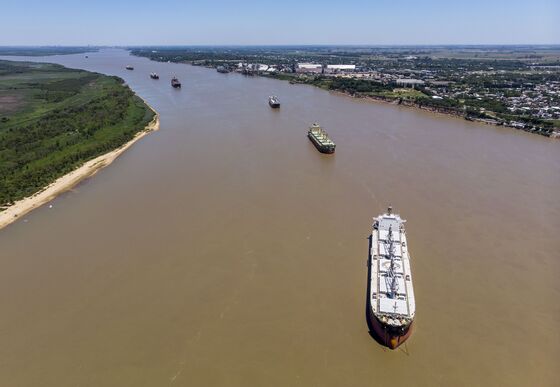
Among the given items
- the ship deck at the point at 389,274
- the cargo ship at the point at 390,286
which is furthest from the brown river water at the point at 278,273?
the ship deck at the point at 389,274

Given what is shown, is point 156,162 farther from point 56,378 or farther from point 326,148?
point 56,378

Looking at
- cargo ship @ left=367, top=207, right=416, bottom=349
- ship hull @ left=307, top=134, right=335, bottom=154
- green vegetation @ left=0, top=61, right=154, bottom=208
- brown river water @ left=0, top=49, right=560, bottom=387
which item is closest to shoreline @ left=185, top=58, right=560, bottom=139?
brown river water @ left=0, top=49, right=560, bottom=387

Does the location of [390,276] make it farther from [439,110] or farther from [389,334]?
[439,110]

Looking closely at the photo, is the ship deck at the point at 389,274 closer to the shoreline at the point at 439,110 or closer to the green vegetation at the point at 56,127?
the green vegetation at the point at 56,127

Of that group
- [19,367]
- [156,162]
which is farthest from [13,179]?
[19,367]

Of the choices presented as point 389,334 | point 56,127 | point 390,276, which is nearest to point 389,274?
point 390,276
